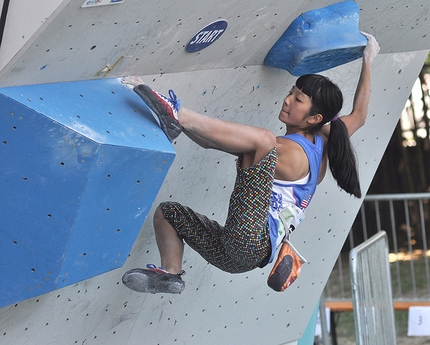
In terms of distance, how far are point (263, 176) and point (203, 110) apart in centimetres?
38

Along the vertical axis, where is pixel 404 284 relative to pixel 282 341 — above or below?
below

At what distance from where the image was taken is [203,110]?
253cm

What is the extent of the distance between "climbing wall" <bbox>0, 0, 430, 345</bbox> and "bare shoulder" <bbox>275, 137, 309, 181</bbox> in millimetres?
291

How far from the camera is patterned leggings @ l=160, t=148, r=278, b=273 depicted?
2.31 metres

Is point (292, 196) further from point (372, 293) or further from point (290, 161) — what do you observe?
point (372, 293)

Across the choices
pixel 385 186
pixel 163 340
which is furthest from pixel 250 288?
pixel 385 186

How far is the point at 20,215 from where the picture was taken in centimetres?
190

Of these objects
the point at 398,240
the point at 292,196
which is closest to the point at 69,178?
the point at 292,196

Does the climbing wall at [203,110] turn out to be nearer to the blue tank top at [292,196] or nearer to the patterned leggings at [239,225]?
the patterned leggings at [239,225]

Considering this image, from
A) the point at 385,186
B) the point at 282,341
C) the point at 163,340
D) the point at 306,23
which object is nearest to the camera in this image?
the point at 306,23

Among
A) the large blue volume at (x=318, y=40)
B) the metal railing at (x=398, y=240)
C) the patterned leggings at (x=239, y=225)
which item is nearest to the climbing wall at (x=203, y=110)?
the large blue volume at (x=318, y=40)

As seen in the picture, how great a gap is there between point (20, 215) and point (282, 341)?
2324mm

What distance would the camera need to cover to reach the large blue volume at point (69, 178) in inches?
71.7

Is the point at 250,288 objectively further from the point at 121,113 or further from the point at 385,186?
the point at 385,186
